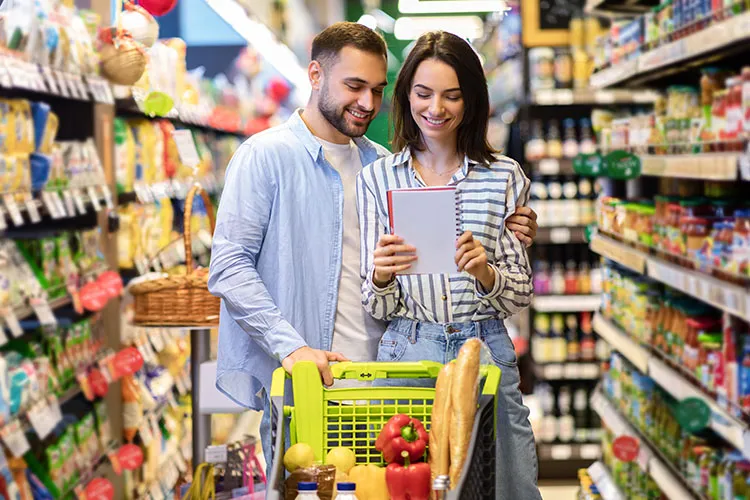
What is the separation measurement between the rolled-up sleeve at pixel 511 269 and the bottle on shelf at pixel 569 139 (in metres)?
3.84

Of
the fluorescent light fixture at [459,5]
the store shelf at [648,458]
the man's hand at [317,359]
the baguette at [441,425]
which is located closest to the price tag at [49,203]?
the man's hand at [317,359]

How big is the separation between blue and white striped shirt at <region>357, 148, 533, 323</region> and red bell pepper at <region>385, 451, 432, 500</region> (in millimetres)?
506

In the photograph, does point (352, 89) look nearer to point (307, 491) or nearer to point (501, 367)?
point (501, 367)

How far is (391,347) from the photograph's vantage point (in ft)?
8.35

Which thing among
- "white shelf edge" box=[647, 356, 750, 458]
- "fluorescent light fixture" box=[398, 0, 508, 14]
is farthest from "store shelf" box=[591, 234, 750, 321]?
"fluorescent light fixture" box=[398, 0, 508, 14]

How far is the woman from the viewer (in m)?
→ 2.47

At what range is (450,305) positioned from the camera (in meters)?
2.50

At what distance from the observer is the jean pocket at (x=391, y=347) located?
2.52 meters

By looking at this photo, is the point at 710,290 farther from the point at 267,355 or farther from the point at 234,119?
the point at 234,119

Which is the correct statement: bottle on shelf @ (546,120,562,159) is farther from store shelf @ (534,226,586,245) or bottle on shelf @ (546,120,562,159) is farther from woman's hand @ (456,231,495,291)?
woman's hand @ (456,231,495,291)

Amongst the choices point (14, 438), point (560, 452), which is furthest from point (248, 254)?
point (560, 452)

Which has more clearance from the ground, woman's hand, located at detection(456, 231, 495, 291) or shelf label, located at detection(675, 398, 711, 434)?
woman's hand, located at detection(456, 231, 495, 291)

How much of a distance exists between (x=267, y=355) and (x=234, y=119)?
442 centimetres

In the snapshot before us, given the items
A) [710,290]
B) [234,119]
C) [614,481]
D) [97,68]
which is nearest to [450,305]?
[710,290]
